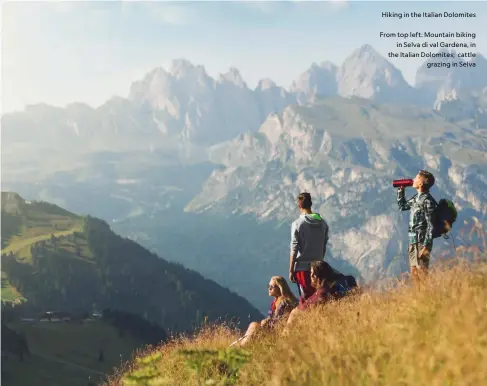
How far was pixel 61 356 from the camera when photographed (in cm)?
17212

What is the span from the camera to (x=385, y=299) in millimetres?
8055

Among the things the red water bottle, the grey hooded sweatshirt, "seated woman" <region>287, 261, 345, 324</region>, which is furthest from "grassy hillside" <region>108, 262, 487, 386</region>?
the red water bottle

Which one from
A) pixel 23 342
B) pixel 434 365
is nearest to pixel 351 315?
pixel 434 365

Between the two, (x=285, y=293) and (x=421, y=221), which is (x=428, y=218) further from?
(x=285, y=293)

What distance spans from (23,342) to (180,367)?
170227 mm

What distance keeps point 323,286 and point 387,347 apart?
4746 millimetres

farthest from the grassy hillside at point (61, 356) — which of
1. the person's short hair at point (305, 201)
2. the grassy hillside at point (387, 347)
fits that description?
the grassy hillside at point (387, 347)

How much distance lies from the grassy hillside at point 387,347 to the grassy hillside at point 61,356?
135139 millimetres

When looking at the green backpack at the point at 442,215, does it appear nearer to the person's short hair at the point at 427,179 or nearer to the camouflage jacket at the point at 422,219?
the camouflage jacket at the point at 422,219

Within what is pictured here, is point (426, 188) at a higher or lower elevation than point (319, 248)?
higher

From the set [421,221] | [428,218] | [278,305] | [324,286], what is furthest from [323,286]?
[421,221]

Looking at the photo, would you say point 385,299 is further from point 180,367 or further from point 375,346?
point 180,367

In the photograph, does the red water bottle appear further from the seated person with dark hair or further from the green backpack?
the seated person with dark hair

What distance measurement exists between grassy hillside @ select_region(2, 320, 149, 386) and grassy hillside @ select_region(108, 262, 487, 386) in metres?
135
